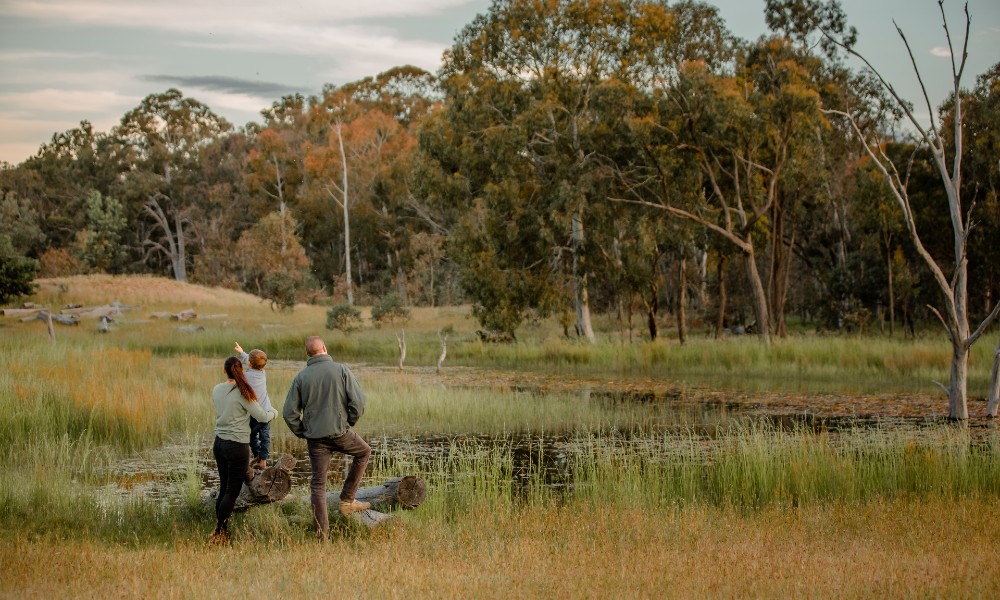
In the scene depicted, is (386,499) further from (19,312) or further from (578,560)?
(19,312)

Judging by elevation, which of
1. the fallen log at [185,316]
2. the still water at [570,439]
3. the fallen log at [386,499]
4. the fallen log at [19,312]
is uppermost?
the fallen log at [19,312]

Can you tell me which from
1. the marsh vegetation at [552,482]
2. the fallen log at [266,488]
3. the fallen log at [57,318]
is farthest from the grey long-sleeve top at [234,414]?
the fallen log at [57,318]

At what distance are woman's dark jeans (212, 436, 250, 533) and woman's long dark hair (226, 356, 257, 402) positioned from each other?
479 millimetres

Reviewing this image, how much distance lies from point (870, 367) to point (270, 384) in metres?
16.0

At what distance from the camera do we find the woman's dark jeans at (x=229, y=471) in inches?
390

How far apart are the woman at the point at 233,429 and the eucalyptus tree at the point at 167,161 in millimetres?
70522

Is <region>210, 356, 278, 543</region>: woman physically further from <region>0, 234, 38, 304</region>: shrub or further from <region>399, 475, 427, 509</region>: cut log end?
<region>0, 234, 38, 304</region>: shrub

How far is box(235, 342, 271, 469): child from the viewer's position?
10609 millimetres

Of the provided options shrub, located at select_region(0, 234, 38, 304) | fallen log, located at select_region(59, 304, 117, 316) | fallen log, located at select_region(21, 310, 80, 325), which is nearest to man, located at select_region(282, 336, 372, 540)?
fallen log, located at select_region(21, 310, 80, 325)

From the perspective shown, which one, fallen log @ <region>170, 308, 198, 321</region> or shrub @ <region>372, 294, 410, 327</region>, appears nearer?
shrub @ <region>372, 294, 410, 327</region>

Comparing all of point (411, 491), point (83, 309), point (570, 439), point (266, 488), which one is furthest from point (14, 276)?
point (411, 491)

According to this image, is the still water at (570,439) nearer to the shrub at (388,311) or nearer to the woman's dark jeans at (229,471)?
the woman's dark jeans at (229,471)

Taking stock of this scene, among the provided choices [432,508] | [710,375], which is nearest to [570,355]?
[710,375]

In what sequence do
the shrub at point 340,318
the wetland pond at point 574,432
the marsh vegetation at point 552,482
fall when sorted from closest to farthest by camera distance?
the marsh vegetation at point 552,482
the wetland pond at point 574,432
the shrub at point 340,318
